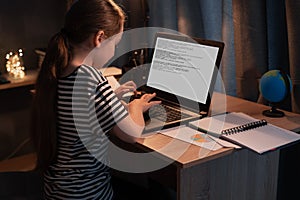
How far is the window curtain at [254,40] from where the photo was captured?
1.57 meters

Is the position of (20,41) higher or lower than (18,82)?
higher

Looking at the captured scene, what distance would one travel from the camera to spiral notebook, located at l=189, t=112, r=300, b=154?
4.16ft

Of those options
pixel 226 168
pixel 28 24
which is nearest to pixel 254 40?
pixel 226 168

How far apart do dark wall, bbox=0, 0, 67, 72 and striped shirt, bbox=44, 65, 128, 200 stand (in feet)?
4.16

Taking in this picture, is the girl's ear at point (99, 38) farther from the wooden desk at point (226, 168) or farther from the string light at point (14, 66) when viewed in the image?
the string light at point (14, 66)

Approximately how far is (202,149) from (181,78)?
1.34 ft

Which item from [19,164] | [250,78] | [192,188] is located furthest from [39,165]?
[19,164]

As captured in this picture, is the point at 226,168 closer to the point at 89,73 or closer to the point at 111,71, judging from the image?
the point at 89,73

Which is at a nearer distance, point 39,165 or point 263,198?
point 39,165

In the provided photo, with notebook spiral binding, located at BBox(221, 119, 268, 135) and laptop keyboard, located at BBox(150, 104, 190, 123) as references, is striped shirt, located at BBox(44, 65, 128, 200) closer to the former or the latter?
laptop keyboard, located at BBox(150, 104, 190, 123)

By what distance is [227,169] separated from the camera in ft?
4.61

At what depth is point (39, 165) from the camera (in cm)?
135

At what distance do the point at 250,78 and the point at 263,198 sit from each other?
51 cm

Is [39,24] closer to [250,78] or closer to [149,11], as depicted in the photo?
[149,11]
